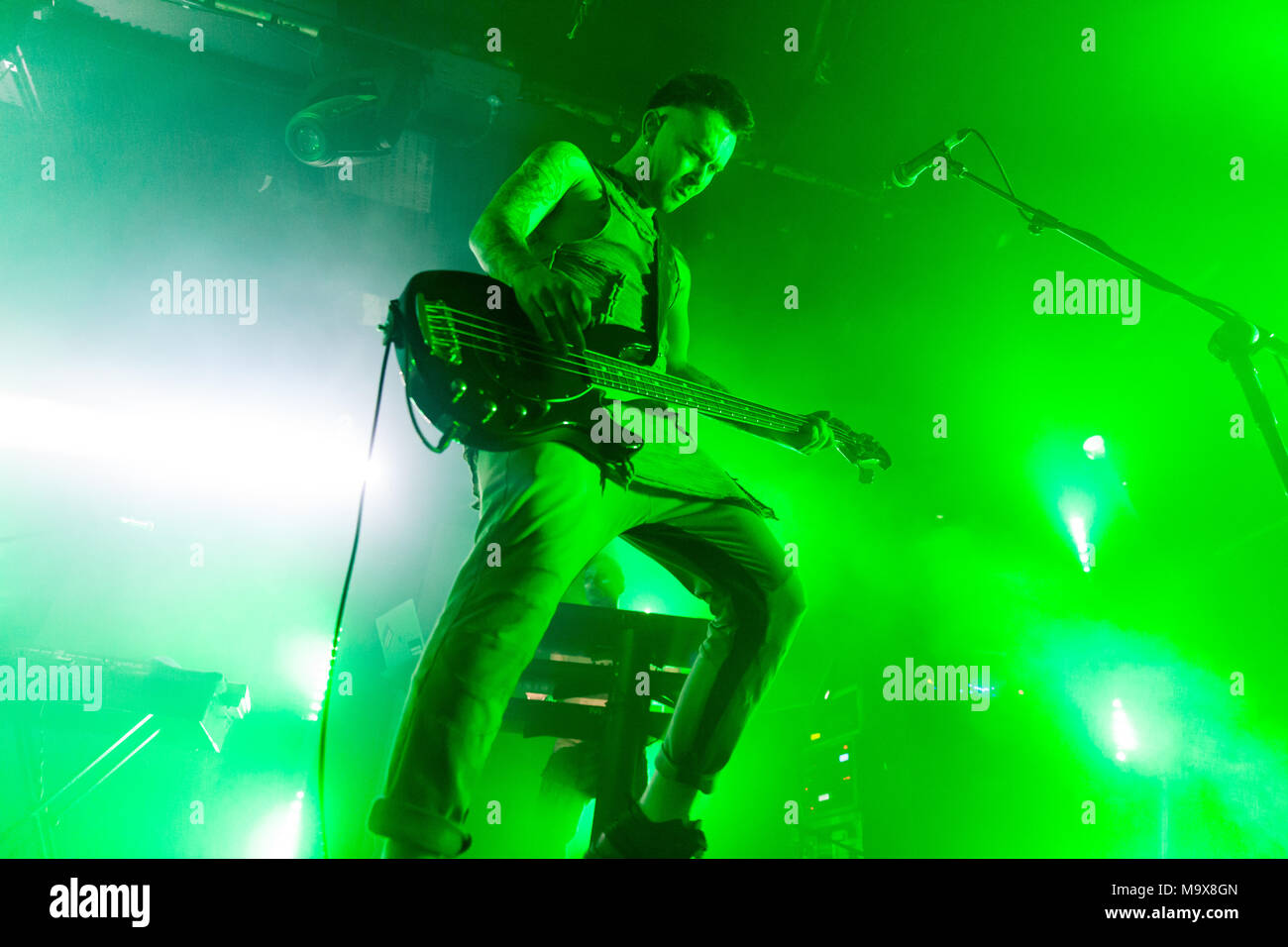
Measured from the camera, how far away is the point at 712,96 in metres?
2.32

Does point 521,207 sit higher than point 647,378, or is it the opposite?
point 521,207

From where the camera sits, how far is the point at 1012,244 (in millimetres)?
5293

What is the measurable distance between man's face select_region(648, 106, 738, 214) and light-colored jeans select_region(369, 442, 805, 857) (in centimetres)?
120

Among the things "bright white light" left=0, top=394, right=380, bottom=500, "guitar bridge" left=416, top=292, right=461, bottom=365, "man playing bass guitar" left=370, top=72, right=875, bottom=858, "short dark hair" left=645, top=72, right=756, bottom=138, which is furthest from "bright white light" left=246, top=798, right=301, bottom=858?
"short dark hair" left=645, top=72, right=756, bottom=138

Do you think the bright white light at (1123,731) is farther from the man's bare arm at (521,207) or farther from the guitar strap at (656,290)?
the man's bare arm at (521,207)

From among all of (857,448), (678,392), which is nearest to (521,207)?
(678,392)

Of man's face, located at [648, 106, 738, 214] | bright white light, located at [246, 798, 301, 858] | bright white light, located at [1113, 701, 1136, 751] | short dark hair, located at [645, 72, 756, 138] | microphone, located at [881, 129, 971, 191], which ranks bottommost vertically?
bright white light, located at [246, 798, 301, 858]

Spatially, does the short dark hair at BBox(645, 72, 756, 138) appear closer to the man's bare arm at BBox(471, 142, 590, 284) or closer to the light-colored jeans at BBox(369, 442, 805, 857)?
the man's bare arm at BBox(471, 142, 590, 284)

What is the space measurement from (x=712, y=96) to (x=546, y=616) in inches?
74.5

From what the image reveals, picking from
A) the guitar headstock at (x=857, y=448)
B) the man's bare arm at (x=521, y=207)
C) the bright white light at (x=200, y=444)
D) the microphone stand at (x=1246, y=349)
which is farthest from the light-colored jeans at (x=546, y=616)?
the bright white light at (x=200, y=444)

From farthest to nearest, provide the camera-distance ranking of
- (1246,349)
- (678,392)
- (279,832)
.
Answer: (279,832) → (1246,349) → (678,392)

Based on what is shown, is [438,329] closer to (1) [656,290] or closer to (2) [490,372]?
(2) [490,372]

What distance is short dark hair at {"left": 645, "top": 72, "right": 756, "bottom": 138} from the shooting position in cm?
232
